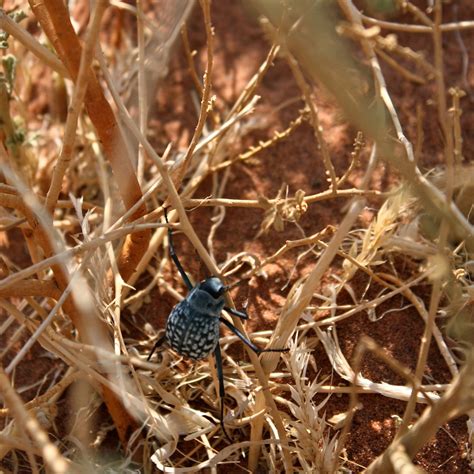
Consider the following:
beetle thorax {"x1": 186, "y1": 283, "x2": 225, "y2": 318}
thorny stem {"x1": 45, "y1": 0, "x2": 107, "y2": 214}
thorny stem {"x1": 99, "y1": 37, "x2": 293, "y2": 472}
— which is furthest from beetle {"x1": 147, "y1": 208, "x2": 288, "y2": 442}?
thorny stem {"x1": 45, "y1": 0, "x2": 107, "y2": 214}

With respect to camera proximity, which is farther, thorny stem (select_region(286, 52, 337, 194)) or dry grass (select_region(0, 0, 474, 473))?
dry grass (select_region(0, 0, 474, 473))

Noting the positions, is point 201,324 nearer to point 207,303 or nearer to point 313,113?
point 207,303

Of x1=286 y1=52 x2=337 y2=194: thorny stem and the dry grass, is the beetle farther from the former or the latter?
x1=286 y1=52 x2=337 y2=194: thorny stem

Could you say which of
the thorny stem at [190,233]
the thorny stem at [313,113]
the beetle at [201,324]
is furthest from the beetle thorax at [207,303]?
the thorny stem at [313,113]

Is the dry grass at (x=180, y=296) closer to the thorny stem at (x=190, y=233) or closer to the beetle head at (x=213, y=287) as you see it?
the thorny stem at (x=190, y=233)

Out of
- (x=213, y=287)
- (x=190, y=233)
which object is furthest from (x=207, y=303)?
(x=190, y=233)

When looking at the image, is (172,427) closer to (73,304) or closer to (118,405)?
(118,405)

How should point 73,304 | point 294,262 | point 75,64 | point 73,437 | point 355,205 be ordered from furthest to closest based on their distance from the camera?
1. point 294,262
2. point 73,437
3. point 73,304
4. point 75,64
5. point 355,205

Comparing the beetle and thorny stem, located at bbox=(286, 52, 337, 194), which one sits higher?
thorny stem, located at bbox=(286, 52, 337, 194)

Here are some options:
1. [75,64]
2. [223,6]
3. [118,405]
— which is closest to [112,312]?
[118,405]

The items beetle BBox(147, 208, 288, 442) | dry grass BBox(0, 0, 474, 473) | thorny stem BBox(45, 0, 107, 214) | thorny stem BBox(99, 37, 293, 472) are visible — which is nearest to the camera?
thorny stem BBox(45, 0, 107, 214)

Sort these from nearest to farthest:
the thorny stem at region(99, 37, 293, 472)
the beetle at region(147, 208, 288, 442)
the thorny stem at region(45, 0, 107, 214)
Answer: the thorny stem at region(45, 0, 107, 214) < the thorny stem at region(99, 37, 293, 472) < the beetle at region(147, 208, 288, 442)
